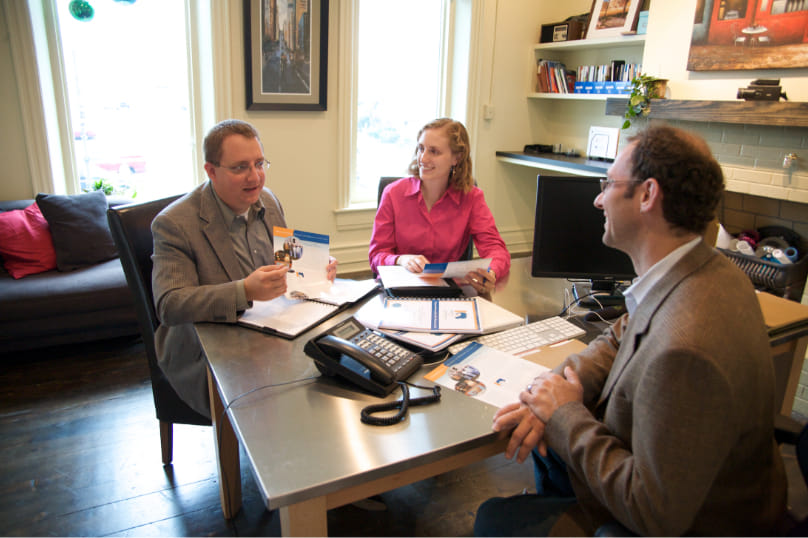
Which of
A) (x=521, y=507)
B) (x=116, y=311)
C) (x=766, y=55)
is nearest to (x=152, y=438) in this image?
(x=116, y=311)

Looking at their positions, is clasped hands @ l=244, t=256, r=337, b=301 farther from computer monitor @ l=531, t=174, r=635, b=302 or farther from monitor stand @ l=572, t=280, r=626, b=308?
monitor stand @ l=572, t=280, r=626, b=308

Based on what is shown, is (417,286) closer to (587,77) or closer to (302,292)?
(302,292)

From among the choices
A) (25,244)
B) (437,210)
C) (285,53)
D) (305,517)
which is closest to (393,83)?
(285,53)

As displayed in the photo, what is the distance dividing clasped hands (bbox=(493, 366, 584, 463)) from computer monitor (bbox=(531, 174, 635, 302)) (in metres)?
0.83

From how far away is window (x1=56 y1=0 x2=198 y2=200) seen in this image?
347cm

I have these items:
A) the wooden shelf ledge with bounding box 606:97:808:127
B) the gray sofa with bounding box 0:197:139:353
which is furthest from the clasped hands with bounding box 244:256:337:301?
the wooden shelf ledge with bounding box 606:97:808:127

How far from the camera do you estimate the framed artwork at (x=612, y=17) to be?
386 cm

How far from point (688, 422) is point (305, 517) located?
2.13 feet

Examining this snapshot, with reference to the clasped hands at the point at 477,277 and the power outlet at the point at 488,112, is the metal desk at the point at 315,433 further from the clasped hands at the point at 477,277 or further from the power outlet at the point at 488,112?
the power outlet at the point at 488,112

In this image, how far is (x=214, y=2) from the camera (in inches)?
135

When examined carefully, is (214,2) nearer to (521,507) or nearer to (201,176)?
(201,176)

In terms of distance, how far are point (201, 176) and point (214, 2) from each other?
3.78ft

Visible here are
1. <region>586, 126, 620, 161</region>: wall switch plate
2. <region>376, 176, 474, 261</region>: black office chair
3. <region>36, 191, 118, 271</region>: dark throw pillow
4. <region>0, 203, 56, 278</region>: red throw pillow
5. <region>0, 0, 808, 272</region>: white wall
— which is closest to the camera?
<region>376, 176, 474, 261</region>: black office chair

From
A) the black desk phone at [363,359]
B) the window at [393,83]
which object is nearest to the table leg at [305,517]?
the black desk phone at [363,359]
